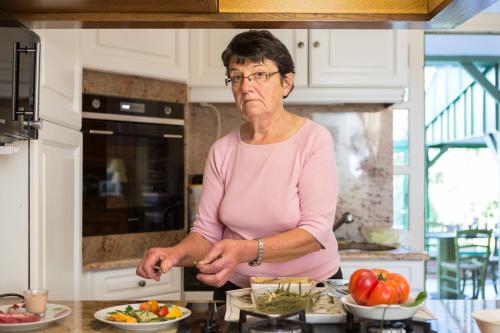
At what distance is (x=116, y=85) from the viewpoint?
9.98 ft

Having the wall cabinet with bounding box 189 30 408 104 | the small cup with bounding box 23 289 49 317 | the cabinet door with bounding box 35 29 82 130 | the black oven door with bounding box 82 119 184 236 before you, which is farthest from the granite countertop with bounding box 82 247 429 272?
the small cup with bounding box 23 289 49 317

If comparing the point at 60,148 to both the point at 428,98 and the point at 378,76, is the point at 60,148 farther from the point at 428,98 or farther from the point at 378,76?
the point at 428,98

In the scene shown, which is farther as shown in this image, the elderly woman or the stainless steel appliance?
the elderly woman

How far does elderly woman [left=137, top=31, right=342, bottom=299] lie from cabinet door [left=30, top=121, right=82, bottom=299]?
50cm

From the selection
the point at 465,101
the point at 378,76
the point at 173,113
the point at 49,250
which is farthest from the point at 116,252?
the point at 465,101

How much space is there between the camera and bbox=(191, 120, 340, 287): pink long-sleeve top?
1814 millimetres

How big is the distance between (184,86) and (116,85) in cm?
39

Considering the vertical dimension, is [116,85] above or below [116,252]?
above

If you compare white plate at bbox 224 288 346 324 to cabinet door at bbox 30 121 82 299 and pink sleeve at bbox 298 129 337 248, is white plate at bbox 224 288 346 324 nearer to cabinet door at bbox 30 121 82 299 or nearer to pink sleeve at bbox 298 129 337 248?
pink sleeve at bbox 298 129 337 248

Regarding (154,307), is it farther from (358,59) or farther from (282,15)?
(358,59)

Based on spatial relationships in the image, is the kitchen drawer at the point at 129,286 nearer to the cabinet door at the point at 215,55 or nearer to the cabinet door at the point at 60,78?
the cabinet door at the point at 60,78

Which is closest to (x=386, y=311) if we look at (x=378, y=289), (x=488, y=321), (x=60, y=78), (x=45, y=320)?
(x=378, y=289)

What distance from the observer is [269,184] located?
1.87m

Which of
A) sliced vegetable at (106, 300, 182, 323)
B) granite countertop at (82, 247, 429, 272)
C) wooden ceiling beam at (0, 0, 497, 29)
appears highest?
wooden ceiling beam at (0, 0, 497, 29)
